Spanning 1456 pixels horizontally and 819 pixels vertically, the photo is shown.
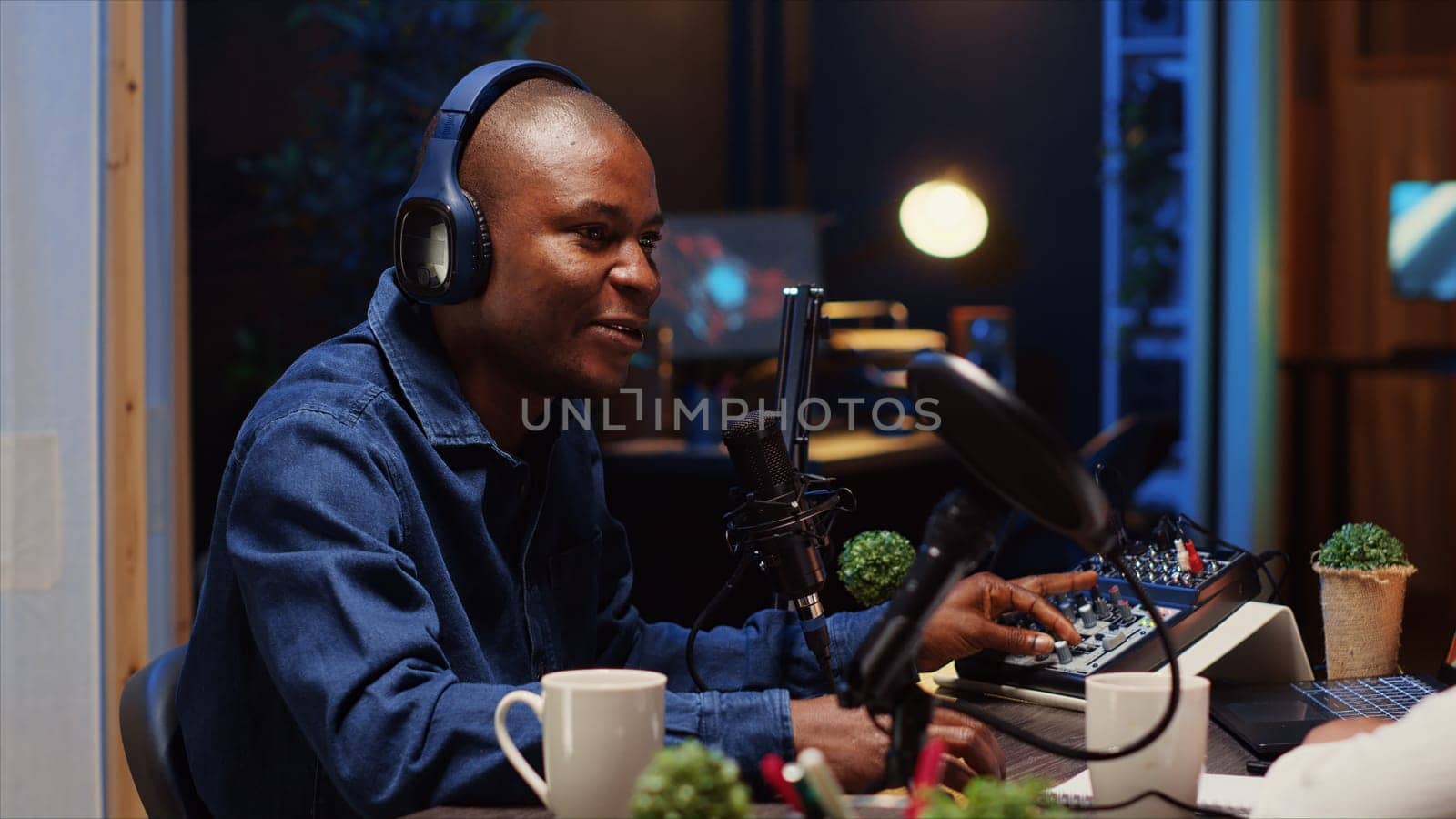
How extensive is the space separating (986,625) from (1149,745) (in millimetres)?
459

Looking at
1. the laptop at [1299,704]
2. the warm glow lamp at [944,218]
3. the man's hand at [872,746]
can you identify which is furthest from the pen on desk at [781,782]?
the warm glow lamp at [944,218]

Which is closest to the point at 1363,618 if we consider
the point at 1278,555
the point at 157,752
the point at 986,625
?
the point at 1278,555

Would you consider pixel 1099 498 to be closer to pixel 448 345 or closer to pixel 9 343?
pixel 448 345

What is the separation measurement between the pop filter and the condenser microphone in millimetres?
404

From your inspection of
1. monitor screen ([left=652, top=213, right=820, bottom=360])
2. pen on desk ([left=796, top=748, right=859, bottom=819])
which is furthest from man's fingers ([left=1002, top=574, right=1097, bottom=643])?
monitor screen ([left=652, top=213, right=820, bottom=360])

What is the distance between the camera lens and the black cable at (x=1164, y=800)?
80cm

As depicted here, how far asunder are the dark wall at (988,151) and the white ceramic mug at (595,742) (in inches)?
192

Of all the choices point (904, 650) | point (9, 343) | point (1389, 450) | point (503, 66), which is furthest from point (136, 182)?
point (1389, 450)

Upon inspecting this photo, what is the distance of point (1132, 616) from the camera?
1.29 metres

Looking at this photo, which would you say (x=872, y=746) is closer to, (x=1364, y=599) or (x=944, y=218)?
(x=1364, y=599)

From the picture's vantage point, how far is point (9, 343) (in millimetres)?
2092

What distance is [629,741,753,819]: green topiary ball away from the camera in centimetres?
62

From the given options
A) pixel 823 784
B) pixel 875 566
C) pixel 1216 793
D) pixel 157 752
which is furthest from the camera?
pixel 875 566

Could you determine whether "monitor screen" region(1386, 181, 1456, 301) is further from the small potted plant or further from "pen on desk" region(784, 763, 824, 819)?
"pen on desk" region(784, 763, 824, 819)
